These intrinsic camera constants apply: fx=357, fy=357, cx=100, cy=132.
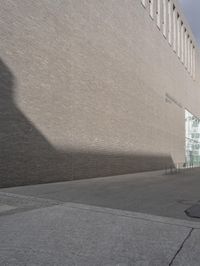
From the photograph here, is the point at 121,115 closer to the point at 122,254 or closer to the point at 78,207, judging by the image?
the point at 78,207

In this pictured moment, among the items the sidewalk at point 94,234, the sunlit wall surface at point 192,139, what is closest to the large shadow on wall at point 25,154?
the sidewalk at point 94,234

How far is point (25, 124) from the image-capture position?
14242 mm

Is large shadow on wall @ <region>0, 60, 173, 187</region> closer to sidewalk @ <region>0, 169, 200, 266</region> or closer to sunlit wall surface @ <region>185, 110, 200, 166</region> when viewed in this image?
sidewalk @ <region>0, 169, 200, 266</region>

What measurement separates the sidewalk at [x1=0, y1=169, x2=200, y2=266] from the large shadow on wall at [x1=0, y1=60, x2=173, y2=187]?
11.2 feet

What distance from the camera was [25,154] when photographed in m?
14.2

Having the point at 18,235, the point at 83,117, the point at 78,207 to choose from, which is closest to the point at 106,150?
the point at 83,117

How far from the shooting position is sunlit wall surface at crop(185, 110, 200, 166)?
4769 centimetres

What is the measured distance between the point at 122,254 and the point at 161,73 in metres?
30.6

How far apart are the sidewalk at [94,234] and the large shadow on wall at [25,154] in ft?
11.2

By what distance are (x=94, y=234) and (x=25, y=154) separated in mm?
8465

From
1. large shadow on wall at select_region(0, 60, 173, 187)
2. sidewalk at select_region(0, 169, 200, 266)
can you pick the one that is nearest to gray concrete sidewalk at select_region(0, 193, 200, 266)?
sidewalk at select_region(0, 169, 200, 266)

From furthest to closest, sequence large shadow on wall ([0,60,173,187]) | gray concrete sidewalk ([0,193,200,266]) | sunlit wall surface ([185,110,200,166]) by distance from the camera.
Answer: sunlit wall surface ([185,110,200,166]) → large shadow on wall ([0,60,173,187]) → gray concrete sidewalk ([0,193,200,266])

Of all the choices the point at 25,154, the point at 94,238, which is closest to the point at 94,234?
the point at 94,238

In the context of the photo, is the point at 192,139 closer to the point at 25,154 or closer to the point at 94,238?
the point at 25,154
